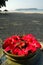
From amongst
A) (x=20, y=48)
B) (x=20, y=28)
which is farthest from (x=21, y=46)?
(x=20, y=28)

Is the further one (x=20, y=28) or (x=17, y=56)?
(x=20, y=28)

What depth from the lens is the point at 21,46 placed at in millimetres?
1763

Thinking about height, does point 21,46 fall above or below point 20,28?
above

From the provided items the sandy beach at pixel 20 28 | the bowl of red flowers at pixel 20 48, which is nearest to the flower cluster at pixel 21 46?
the bowl of red flowers at pixel 20 48

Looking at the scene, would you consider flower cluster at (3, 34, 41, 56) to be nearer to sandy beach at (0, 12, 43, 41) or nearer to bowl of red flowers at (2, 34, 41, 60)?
bowl of red flowers at (2, 34, 41, 60)

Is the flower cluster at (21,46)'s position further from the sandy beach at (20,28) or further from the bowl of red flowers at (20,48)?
the sandy beach at (20,28)

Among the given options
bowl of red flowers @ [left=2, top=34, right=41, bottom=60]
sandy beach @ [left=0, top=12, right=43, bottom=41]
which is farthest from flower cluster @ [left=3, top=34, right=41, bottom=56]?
sandy beach @ [left=0, top=12, right=43, bottom=41]

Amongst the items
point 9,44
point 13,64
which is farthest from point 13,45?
point 13,64

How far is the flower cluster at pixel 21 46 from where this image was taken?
1.71 meters

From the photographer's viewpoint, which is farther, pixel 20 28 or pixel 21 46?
pixel 20 28

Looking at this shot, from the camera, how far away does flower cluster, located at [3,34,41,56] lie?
171cm

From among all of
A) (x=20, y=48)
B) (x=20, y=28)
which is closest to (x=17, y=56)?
(x=20, y=48)

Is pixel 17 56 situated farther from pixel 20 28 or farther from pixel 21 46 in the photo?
pixel 20 28

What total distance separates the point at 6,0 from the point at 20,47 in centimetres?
1840
